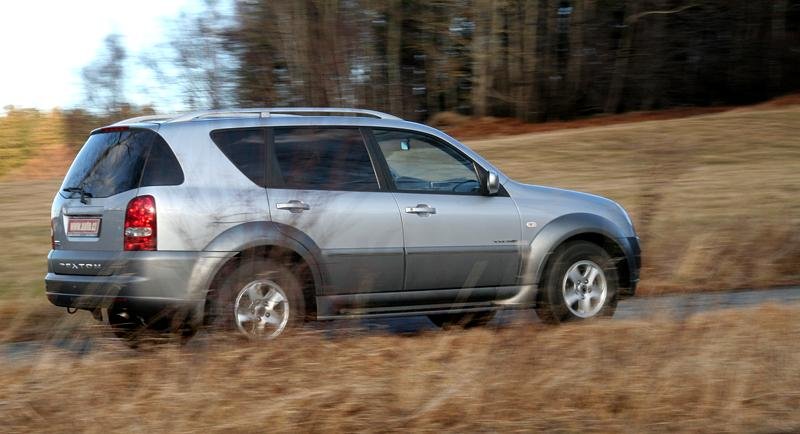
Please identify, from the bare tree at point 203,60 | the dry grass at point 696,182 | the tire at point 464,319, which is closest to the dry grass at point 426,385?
the tire at point 464,319

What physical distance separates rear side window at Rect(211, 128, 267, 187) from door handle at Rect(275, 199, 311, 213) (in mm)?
192

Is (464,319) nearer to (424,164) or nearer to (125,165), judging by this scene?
(424,164)

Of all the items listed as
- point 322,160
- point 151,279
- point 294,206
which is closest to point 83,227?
point 151,279

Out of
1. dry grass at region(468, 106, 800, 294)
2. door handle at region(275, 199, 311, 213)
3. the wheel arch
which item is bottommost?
dry grass at region(468, 106, 800, 294)

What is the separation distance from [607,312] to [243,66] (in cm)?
1503

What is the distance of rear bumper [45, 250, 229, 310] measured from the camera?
705 cm

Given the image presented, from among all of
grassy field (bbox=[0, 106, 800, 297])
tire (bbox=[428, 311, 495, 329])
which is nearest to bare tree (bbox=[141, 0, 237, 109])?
grassy field (bbox=[0, 106, 800, 297])

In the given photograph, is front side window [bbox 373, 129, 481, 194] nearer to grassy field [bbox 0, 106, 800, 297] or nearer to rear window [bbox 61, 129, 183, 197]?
grassy field [bbox 0, 106, 800, 297]

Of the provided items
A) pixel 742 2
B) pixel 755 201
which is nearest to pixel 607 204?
pixel 755 201

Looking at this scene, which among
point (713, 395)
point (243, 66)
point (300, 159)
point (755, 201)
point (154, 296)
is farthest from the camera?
point (243, 66)

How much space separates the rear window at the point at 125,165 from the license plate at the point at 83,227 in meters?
0.18

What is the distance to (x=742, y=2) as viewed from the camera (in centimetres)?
3009

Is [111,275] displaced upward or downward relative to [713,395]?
upward

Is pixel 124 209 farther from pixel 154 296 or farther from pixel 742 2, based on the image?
pixel 742 2
